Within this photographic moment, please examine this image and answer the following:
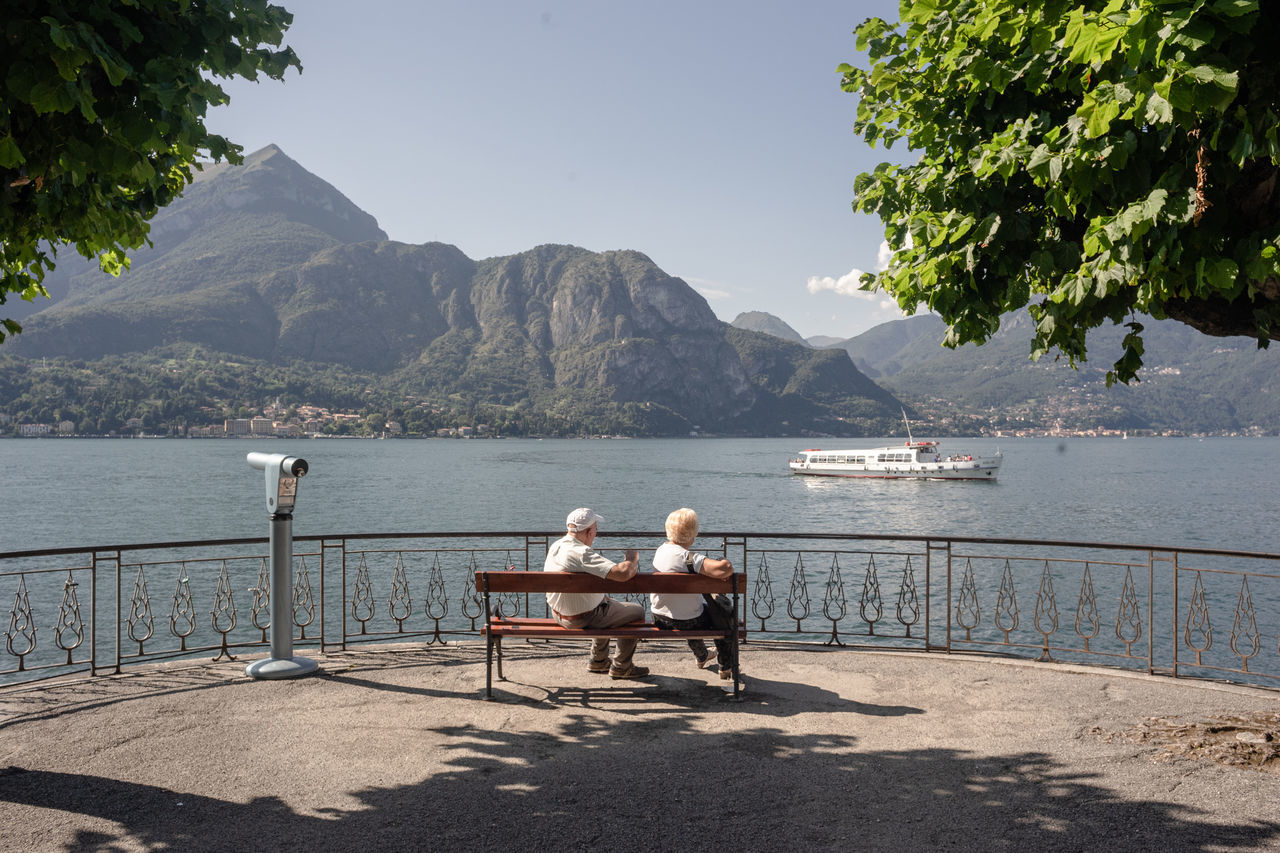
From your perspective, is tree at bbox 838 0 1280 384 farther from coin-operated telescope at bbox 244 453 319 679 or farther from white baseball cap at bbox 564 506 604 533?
coin-operated telescope at bbox 244 453 319 679

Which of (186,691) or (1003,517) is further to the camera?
(1003,517)

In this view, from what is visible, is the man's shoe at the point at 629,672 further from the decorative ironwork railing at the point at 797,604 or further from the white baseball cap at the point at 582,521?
the decorative ironwork railing at the point at 797,604

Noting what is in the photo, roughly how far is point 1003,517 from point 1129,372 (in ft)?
193

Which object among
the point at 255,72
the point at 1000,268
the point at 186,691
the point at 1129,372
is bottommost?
the point at 186,691

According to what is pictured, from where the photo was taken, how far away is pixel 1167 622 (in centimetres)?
2553

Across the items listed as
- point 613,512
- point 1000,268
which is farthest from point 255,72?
point 613,512

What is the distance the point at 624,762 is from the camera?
4961 millimetres

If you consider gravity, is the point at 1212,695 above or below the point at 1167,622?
above

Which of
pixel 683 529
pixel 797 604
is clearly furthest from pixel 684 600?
pixel 797 604

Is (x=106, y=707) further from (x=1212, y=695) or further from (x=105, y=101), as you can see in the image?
(x=1212, y=695)

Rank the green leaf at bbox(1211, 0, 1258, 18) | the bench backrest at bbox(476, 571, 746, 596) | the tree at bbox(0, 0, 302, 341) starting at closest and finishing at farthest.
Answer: the green leaf at bbox(1211, 0, 1258, 18) < the tree at bbox(0, 0, 302, 341) < the bench backrest at bbox(476, 571, 746, 596)

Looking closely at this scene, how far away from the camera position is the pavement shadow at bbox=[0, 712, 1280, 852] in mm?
3957

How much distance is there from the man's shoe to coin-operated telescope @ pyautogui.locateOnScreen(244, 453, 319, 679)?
2.47m

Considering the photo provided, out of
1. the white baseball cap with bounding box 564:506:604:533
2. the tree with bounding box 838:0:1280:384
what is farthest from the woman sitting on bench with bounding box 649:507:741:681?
the tree with bounding box 838:0:1280:384
